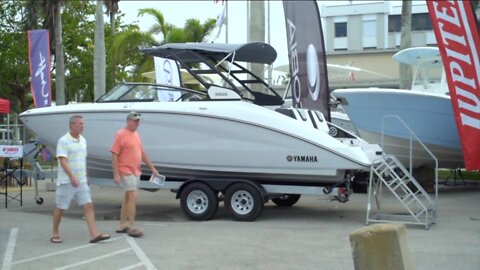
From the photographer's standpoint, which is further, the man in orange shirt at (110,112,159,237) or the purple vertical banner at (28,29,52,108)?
the purple vertical banner at (28,29,52,108)

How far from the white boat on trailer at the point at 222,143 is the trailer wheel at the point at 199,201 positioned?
0.02 m

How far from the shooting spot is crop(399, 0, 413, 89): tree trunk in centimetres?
1806

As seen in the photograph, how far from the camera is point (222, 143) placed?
10375 millimetres

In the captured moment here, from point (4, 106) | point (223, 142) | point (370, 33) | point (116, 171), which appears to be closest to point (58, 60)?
point (4, 106)

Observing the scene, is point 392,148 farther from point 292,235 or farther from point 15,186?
point 15,186

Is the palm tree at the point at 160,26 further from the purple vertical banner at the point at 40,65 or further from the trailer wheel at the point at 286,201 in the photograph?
the trailer wheel at the point at 286,201

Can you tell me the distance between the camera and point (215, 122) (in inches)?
406

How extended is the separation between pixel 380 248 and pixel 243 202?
18.9 feet

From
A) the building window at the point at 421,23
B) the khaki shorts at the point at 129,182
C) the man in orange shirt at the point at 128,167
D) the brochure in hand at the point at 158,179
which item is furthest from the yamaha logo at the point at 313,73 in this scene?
the building window at the point at 421,23

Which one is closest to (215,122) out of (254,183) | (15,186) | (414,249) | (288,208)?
(254,183)

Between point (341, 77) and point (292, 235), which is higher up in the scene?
point (341, 77)

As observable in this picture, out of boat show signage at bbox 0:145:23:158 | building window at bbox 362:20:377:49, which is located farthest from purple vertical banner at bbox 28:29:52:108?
building window at bbox 362:20:377:49

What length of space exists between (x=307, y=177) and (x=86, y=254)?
4.04 metres

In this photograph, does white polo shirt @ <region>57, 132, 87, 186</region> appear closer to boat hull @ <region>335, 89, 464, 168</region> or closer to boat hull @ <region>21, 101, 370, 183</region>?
boat hull @ <region>21, 101, 370, 183</region>
